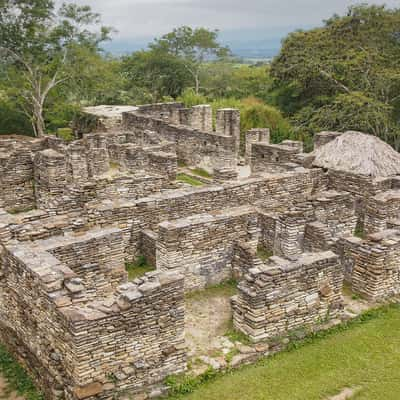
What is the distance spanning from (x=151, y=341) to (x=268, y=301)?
208cm

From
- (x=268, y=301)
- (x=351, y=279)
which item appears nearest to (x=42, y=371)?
(x=268, y=301)

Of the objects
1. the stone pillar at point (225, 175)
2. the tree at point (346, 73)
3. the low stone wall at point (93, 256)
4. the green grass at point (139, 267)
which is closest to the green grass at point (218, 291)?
the green grass at point (139, 267)

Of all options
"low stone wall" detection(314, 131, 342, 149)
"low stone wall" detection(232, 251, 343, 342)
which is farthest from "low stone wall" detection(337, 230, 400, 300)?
"low stone wall" detection(314, 131, 342, 149)

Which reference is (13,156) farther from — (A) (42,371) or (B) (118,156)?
(A) (42,371)

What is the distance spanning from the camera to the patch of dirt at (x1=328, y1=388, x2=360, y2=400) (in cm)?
695

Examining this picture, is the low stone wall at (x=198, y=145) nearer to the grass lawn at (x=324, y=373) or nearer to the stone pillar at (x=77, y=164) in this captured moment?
the stone pillar at (x=77, y=164)

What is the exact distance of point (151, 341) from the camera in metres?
6.93

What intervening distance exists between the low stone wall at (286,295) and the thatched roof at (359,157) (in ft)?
24.5

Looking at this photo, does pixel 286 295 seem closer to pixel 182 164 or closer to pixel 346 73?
pixel 182 164

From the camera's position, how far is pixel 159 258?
32.2 feet

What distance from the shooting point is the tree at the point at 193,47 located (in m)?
48.8

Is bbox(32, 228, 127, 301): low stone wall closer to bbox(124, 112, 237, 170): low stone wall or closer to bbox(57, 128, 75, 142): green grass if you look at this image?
bbox(124, 112, 237, 170): low stone wall

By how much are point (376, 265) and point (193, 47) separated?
4934 cm

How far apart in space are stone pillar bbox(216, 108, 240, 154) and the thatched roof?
7.86 m
